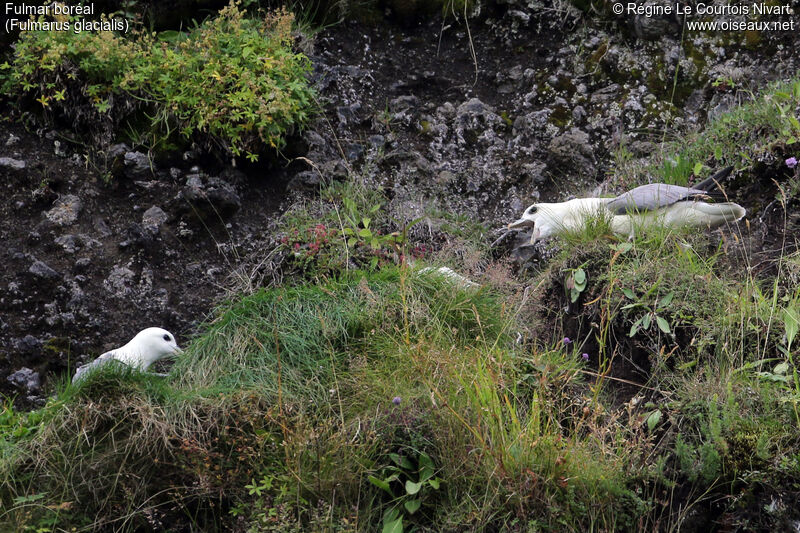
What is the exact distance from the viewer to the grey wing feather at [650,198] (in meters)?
4.06

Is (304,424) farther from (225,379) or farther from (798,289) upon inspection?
(798,289)

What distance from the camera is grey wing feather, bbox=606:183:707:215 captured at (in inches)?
160

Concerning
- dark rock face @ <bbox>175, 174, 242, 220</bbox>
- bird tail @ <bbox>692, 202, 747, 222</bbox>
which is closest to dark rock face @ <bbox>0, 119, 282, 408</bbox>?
dark rock face @ <bbox>175, 174, 242, 220</bbox>

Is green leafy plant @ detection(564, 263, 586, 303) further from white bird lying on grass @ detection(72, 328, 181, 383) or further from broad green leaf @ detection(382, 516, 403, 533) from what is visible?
white bird lying on grass @ detection(72, 328, 181, 383)

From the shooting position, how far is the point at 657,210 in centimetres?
408

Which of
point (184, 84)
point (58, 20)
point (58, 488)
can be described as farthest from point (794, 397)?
point (58, 20)

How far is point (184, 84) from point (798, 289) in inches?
153

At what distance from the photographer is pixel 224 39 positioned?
5281mm

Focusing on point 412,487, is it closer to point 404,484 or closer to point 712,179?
Result: point 404,484

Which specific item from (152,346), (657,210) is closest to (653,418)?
(657,210)

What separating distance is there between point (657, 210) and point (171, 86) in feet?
10.7

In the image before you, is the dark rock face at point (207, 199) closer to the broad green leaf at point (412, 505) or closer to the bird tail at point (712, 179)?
the broad green leaf at point (412, 505)

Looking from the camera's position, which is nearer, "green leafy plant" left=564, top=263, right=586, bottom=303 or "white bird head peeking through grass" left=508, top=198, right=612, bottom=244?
"green leafy plant" left=564, top=263, right=586, bottom=303

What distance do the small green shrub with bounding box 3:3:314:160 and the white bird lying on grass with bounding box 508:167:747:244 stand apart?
207 centimetres
